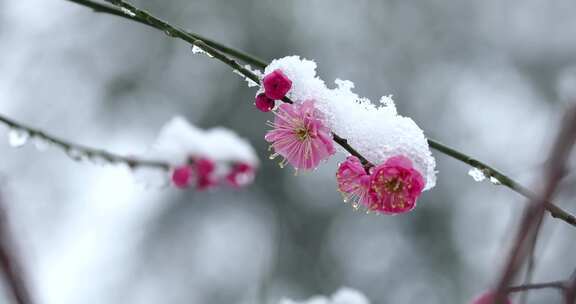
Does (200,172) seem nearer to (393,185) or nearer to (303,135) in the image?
(303,135)

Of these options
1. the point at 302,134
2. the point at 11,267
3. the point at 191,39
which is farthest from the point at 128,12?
the point at 11,267

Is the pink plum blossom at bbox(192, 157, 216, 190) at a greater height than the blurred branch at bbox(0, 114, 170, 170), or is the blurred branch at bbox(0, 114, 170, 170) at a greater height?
the pink plum blossom at bbox(192, 157, 216, 190)

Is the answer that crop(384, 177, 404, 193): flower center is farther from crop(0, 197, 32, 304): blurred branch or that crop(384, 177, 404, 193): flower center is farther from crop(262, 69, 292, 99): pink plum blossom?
crop(0, 197, 32, 304): blurred branch

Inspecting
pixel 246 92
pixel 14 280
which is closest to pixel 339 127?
pixel 14 280

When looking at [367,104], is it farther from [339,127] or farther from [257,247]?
[257,247]

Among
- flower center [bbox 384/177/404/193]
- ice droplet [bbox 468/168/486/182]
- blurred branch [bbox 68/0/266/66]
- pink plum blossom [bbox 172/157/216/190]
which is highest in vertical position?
A: pink plum blossom [bbox 172/157/216/190]

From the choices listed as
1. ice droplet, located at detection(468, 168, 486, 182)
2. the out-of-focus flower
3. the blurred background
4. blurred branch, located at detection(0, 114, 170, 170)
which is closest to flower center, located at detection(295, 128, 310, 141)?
ice droplet, located at detection(468, 168, 486, 182)

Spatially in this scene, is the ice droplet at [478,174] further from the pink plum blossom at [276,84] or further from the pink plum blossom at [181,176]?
the pink plum blossom at [181,176]
